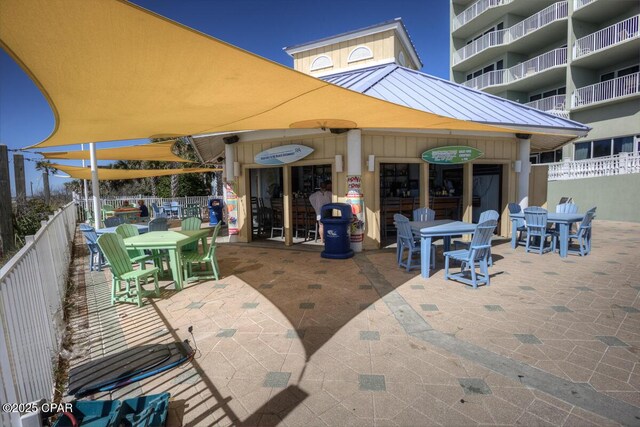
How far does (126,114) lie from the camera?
3.75 meters

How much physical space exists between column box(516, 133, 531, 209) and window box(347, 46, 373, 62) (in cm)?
555

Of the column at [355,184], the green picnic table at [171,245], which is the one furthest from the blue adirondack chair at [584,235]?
the green picnic table at [171,245]

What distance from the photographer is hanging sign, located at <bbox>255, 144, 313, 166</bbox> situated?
293 inches

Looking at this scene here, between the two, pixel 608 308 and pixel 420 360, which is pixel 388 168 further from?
pixel 420 360

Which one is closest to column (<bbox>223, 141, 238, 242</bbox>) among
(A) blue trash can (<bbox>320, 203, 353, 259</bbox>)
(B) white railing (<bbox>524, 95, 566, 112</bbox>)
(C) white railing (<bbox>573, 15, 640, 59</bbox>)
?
(A) blue trash can (<bbox>320, 203, 353, 259</bbox>)

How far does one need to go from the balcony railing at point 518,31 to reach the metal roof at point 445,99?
12656 millimetres

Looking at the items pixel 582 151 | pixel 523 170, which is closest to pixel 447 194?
pixel 523 170

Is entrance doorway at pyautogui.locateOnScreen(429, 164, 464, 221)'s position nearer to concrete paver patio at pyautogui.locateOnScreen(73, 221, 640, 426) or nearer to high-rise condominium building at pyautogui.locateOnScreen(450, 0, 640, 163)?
concrete paver patio at pyautogui.locateOnScreen(73, 221, 640, 426)

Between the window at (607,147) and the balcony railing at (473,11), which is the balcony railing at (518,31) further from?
the window at (607,147)

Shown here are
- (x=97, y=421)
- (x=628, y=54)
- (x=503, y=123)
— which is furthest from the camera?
(x=628, y=54)

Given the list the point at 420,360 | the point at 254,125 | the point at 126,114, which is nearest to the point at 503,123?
the point at 254,125

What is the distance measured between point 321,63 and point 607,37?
46.7ft

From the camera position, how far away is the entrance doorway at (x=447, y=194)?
9266 mm

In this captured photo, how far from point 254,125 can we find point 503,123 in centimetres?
580
